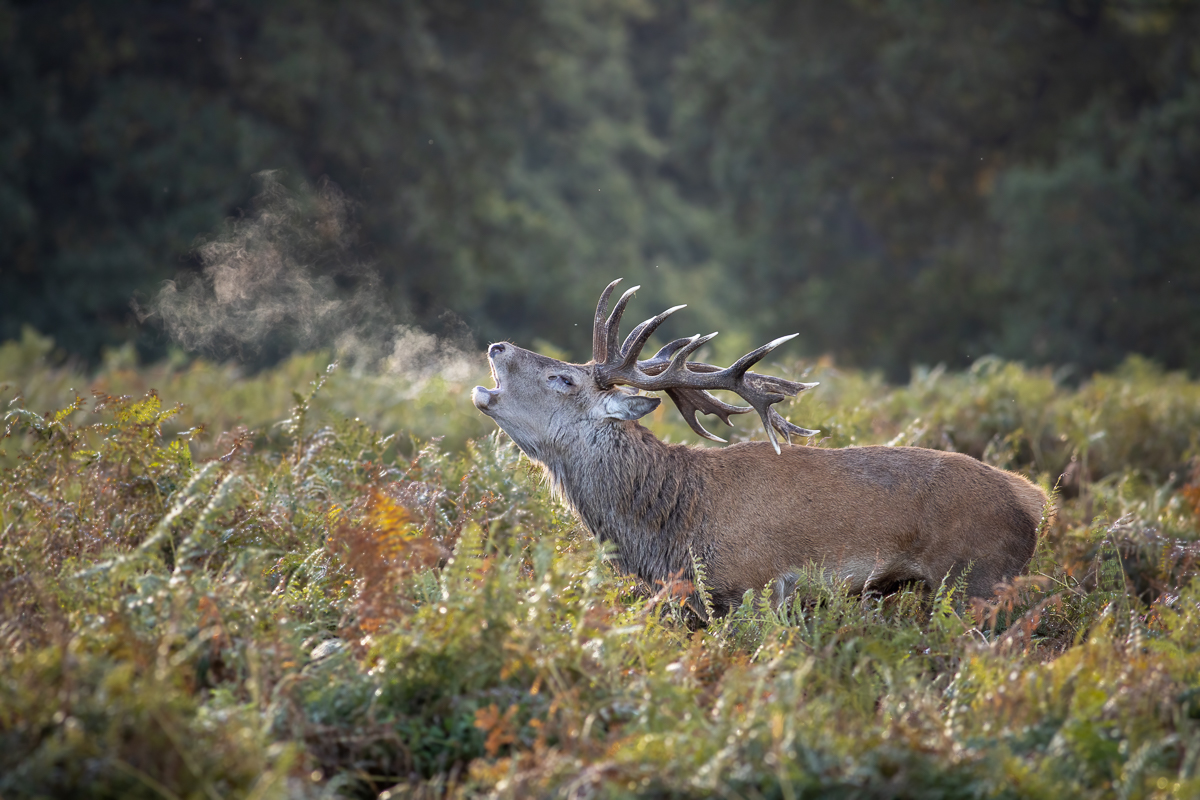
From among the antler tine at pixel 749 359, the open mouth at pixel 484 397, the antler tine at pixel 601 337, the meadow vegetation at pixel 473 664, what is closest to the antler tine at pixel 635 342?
the antler tine at pixel 601 337

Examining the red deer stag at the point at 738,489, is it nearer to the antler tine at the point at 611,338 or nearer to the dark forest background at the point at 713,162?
the antler tine at the point at 611,338

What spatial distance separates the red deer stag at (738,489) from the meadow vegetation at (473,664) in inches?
8.3

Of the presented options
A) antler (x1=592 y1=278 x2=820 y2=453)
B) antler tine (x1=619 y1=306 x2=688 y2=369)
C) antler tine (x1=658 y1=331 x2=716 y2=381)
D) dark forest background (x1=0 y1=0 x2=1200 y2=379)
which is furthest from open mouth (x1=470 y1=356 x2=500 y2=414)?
dark forest background (x1=0 y1=0 x2=1200 y2=379)

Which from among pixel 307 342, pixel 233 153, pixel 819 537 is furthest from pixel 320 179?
pixel 819 537

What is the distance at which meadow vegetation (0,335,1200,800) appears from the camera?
322 cm

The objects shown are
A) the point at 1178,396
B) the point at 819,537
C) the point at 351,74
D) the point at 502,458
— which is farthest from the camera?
the point at 351,74

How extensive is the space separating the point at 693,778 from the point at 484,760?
681 millimetres

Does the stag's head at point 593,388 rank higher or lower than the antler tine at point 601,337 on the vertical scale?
lower

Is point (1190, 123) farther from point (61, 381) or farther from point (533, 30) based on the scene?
point (61, 381)

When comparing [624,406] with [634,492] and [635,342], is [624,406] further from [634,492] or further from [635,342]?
[634,492]

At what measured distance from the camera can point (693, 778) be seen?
3.21 m

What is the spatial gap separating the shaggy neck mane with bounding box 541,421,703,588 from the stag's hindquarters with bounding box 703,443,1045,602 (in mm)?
217

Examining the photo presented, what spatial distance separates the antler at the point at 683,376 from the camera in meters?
5.85

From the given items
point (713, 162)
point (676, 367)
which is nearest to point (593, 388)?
point (676, 367)
